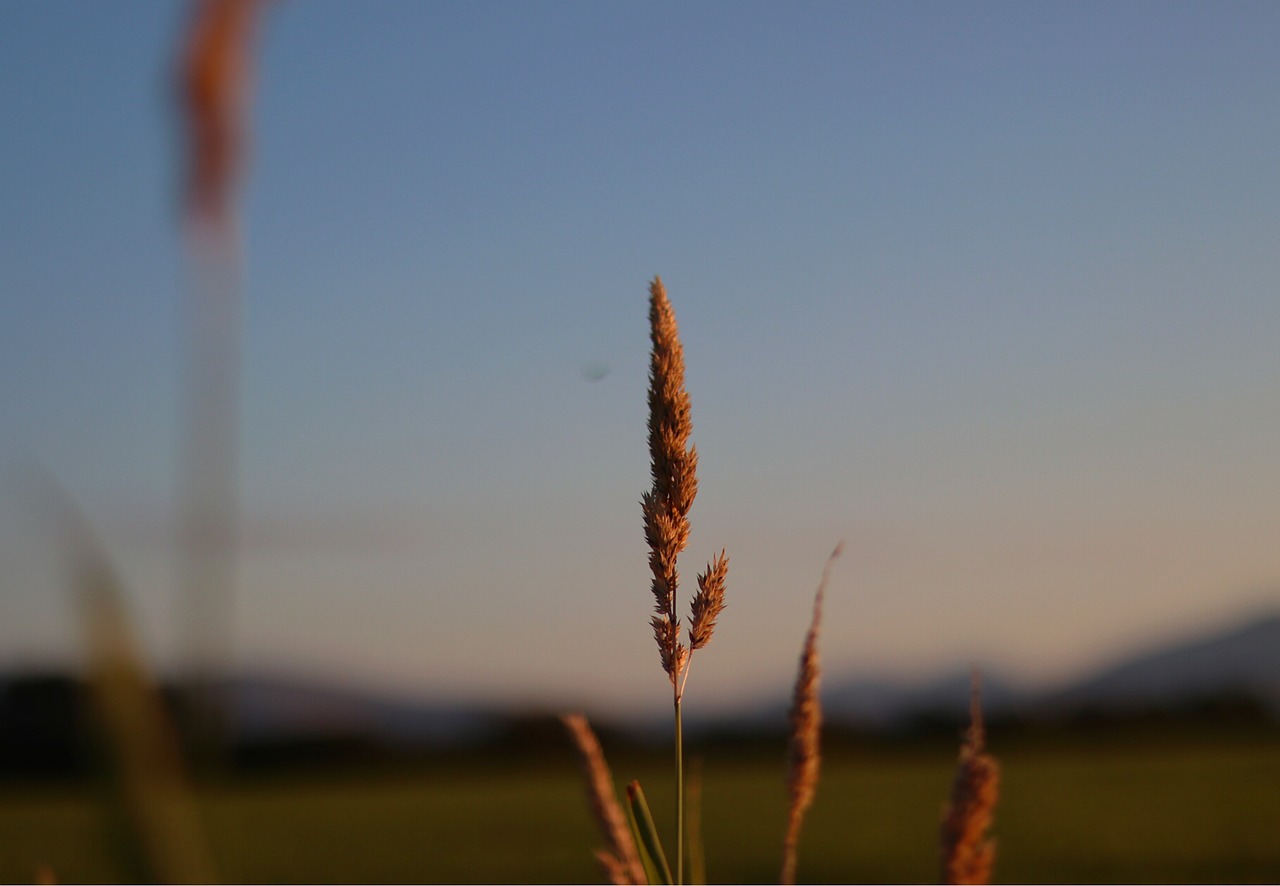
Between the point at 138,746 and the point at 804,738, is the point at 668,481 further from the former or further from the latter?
the point at 138,746

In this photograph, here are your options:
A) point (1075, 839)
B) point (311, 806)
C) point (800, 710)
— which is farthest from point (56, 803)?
point (800, 710)

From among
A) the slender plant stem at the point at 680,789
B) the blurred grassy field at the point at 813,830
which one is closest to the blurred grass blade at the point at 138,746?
the slender plant stem at the point at 680,789

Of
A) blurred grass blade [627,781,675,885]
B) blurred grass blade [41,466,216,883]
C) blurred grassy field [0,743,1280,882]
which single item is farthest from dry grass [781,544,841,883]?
blurred grassy field [0,743,1280,882]

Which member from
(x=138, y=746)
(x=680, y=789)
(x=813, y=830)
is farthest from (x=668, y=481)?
(x=813, y=830)

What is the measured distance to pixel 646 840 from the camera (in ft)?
4.40

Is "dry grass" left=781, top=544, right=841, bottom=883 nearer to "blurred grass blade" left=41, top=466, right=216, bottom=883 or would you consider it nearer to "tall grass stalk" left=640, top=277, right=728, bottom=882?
"tall grass stalk" left=640, top=277, right=728, bottom=882

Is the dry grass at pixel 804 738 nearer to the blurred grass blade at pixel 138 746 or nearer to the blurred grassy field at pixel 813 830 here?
the blurred grass blade at pixel 138 746

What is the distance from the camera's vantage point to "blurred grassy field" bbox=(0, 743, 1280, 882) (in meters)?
9.74

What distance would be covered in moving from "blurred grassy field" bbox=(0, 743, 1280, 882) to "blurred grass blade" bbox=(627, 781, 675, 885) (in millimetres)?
4608

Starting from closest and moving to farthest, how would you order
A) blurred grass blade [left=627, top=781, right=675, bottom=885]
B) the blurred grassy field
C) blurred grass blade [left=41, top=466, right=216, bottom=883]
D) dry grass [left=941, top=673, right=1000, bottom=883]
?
blurred grass blade [left=41, top=466, right=216, bottom=883], dry grass [left=941, top=673, right=1000, bottom=883], blurred grass blade [left=627, top=781, right=675, bottom=885], the blurred grassy field

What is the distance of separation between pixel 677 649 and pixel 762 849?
35.4ft

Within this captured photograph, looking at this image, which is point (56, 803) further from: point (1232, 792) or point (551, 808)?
point (1232, 792)

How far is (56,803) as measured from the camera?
19000 mm

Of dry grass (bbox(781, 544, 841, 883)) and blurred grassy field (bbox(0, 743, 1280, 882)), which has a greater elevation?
dry grass (bbox(781, 544, 841, 883))
